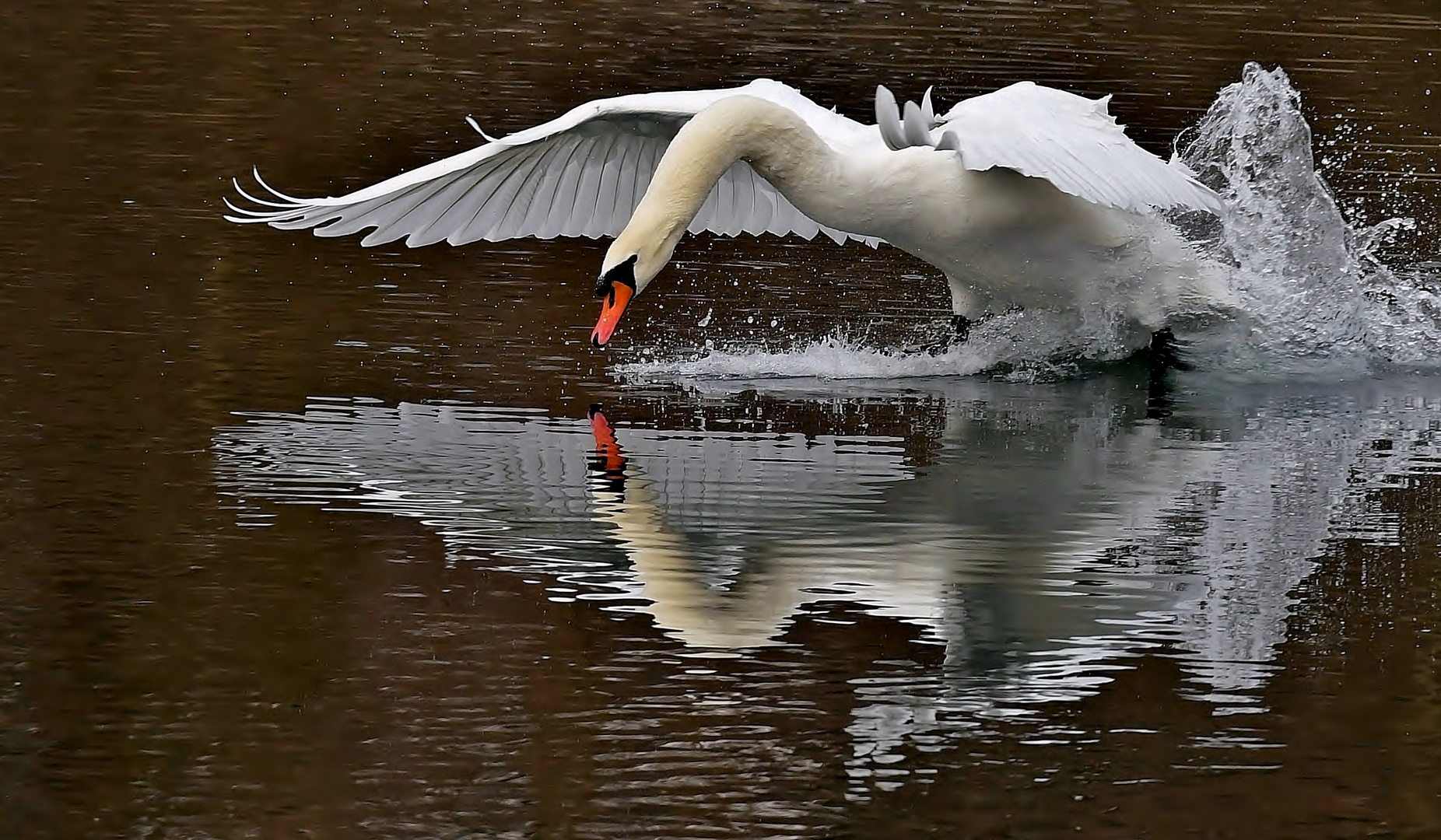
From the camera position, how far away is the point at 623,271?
723cm

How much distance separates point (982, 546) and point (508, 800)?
219 centimetres

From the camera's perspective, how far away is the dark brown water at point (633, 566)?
4.44m

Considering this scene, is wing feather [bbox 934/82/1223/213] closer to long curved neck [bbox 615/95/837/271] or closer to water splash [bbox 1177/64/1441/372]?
long curved neck [bbox 615/95/837/271]

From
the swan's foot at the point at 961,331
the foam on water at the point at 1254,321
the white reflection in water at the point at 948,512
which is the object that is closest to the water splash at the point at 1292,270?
the foam on water at the point at 1254,321

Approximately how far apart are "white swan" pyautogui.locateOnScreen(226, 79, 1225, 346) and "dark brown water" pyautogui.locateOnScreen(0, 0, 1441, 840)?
0.37 m

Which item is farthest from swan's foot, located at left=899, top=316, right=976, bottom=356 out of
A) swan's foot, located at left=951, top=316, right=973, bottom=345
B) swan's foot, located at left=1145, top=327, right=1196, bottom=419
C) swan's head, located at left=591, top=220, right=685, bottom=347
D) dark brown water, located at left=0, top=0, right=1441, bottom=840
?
swan's head, located at left=591, top=220, right=685, bottom=347

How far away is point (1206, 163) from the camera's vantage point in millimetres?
9578

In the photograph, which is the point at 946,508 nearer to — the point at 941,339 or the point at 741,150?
the point at 741,150

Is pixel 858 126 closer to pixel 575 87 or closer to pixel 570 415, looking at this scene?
pixel 570 415

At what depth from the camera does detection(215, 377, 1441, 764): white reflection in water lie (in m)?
5.38

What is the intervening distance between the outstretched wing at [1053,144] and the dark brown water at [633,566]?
814mm

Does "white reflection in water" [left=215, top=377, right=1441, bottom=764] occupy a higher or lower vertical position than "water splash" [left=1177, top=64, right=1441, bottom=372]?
lower

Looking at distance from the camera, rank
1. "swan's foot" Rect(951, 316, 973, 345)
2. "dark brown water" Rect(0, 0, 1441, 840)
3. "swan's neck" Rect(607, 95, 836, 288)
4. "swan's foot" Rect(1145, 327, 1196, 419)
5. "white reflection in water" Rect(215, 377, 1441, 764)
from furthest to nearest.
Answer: "swan's foot" Rect(951, 316, 973, 345) < "swan's foot" Rect(1145, 327, 1196, 419) < "swan's neck" Rect(607, 95, 836, 288) < "white reflection in water" Rect(215, 377, 1441, 764) < "dark brown water" Rect(0, 0, 1441, 840)

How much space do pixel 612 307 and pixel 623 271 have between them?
0.38 feet
